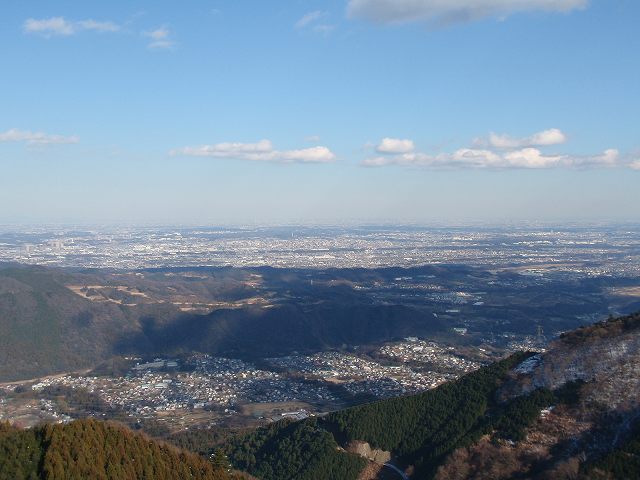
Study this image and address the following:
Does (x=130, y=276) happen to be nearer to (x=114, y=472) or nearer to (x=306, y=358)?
(x=306, y=358)

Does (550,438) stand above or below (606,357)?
below

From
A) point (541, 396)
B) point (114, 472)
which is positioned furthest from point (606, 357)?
point (114, 472)

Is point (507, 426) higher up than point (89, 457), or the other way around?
point (89, 457)

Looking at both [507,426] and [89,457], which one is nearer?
[89,457]

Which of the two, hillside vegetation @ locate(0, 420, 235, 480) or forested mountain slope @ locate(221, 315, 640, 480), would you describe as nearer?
hillside vegetation @ locate(0, 420, 235, 480)

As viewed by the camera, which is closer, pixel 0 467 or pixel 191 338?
pixel 0 467

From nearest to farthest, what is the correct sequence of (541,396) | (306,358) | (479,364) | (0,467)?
(0,467)
(541,396)
(479,364)
(306,358)

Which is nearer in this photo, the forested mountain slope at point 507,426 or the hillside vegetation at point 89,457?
the hillside vegetation at point 89,457

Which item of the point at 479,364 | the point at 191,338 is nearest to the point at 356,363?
the point at 479,364

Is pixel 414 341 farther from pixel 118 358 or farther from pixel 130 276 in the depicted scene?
pixel 130 276

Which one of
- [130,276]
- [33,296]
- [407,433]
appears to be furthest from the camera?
[130,276]
